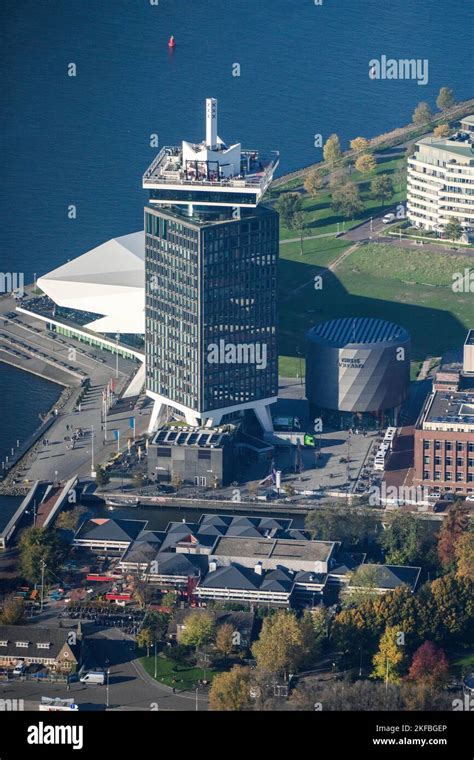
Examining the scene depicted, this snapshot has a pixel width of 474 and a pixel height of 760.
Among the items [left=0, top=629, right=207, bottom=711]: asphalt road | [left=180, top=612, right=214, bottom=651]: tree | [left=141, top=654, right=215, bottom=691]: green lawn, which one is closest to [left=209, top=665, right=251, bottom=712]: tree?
[left=0, top=629, right=207, bottom=711]: asphalt road

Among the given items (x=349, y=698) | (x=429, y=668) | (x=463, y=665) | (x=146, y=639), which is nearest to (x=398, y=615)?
(x=463, y=665)

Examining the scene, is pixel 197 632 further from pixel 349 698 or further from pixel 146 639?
pixel 349 698

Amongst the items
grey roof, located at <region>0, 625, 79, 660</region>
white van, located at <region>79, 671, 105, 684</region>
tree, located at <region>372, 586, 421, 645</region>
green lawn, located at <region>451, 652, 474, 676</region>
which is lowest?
white van, located at <region>79, 671, 105, 684</region>

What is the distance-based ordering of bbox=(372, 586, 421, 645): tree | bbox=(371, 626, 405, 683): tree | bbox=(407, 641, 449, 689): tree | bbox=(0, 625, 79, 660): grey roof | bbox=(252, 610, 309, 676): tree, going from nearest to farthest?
1. bbox=(407, 641, 449, 689): tree
2. bbox=(371, 626, 405, 683): tree
3. bbox=(252, 610, 309, 676): tree
4. bbox=(0, 625, 79, 660): grey roof
5. bbox=(372, 586, 421, 645): tree

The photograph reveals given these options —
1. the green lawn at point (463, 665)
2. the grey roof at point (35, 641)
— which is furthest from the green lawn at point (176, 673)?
the green lawn at point (463, 665)

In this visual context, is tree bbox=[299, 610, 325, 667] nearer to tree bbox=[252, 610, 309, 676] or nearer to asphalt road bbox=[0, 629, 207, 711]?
tree bbox=[252, 610, 309, 676]
